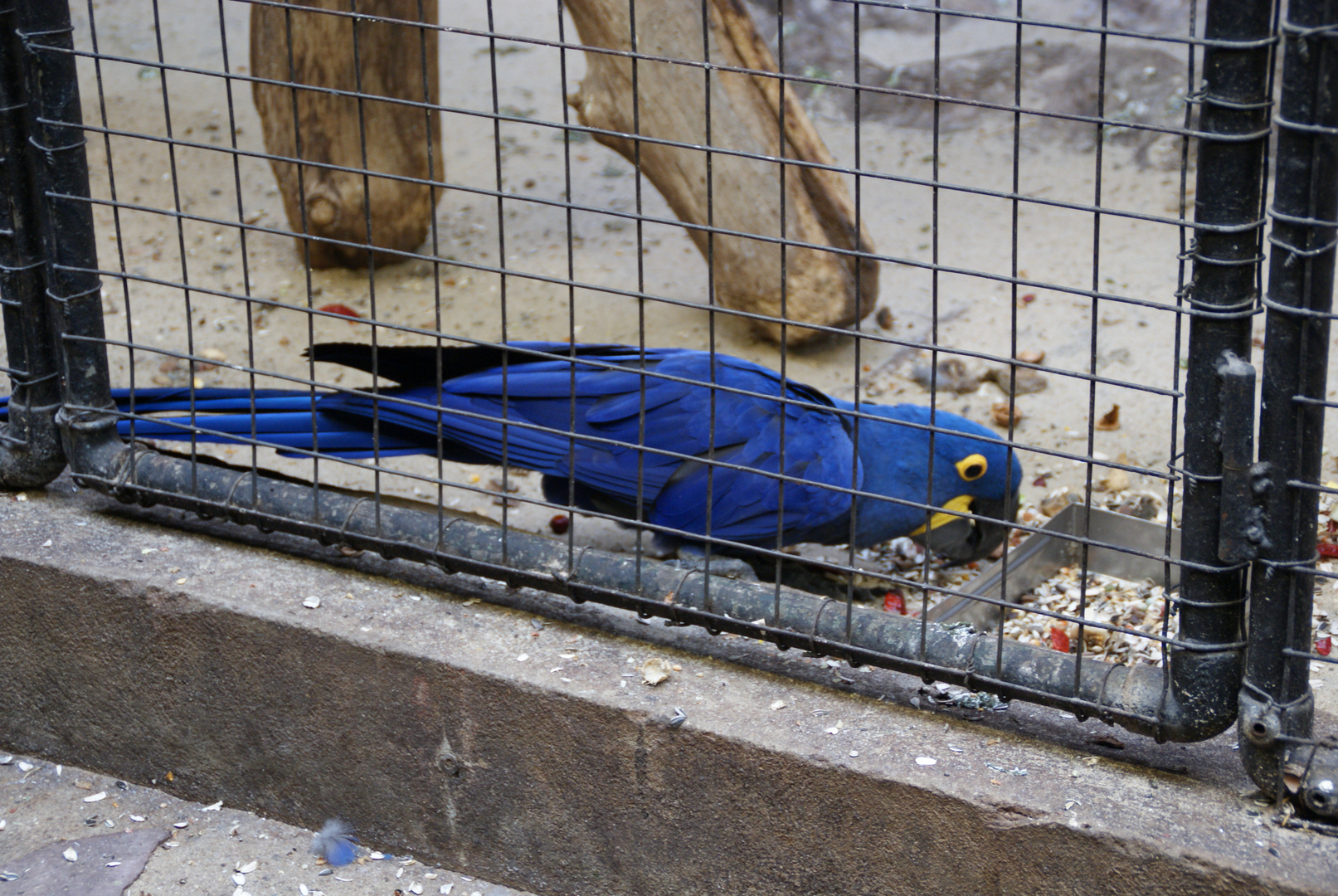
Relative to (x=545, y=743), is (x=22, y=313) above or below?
above

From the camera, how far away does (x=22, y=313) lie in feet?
7.98

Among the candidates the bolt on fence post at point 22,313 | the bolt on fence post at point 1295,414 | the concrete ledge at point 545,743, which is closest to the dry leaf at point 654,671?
the concrete ledge at point 545,743

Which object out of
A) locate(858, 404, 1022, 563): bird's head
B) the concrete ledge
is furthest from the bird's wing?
the concrete ledge

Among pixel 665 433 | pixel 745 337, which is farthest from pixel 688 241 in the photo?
pixel 665 433

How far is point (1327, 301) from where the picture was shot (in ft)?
5.12

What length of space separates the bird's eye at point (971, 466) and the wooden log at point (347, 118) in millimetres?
2042

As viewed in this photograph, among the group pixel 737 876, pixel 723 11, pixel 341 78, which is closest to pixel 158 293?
pixel 341 78

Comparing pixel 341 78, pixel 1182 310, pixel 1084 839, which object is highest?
pixel 341 78

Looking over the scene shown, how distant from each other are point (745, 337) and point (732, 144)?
0.75 meters

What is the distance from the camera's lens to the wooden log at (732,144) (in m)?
3.79

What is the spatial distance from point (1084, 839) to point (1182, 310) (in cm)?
71

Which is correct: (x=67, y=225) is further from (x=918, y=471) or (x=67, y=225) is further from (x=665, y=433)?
(x=918, y=471)

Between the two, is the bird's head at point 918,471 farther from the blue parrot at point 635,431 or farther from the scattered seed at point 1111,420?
the scattered seed at point 1111,420

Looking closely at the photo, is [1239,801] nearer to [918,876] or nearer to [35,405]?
[918,876]
